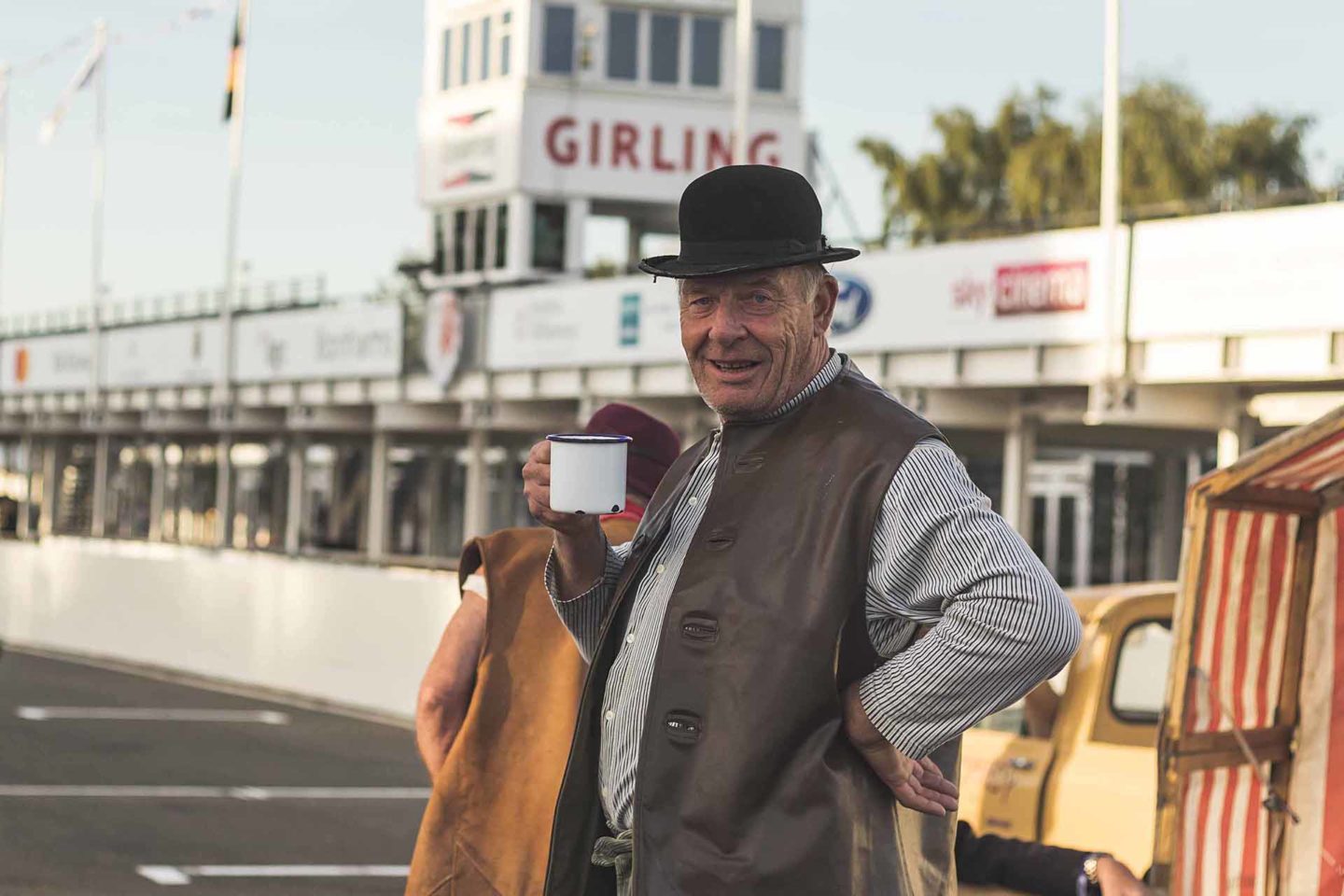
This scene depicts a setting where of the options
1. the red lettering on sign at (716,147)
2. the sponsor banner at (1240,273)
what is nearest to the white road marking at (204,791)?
the sponsor banner at (1240,273)

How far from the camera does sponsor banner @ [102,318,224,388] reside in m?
51.8

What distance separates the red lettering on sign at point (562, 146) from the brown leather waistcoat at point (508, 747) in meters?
43.8

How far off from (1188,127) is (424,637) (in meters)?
36.2

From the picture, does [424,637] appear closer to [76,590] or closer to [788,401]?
[76,590]

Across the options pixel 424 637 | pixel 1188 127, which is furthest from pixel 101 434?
pixel 424 637

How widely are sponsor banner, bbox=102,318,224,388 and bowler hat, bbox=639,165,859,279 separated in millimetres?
47667

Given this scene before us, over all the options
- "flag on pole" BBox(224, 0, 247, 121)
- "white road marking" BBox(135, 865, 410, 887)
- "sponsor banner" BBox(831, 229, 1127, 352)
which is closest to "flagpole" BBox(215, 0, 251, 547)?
"flag on pole" BBox(224, 0, 247, 121)

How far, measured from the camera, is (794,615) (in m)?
3.05

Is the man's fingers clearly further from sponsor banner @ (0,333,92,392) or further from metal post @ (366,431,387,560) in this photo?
sponsor banner @ (0,333,92,392)

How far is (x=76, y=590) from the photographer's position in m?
24.2

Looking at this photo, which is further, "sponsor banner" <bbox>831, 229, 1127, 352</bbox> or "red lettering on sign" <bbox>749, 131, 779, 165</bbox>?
"red lettering on sign" <bbox>749, 131, 779, 165</bbox>

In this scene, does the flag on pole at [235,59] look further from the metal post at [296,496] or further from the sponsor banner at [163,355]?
the metal post at [296,496]

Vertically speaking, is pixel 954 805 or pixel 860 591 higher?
pixel 860 591

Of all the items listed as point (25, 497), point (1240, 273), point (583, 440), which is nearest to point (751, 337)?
point (583, 440)
